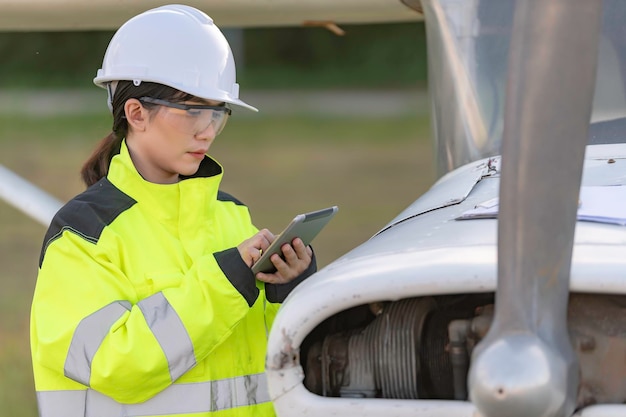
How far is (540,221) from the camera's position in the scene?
1769mm

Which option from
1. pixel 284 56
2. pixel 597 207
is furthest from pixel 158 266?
pixel 284 56

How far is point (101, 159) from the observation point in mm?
2752

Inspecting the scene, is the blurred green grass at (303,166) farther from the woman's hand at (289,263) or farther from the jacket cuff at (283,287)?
the woman's hand at (289,263)

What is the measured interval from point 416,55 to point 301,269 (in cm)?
369

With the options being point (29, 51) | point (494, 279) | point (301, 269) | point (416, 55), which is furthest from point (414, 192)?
point (494, 279)

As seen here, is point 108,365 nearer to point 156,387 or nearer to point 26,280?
point 156,387

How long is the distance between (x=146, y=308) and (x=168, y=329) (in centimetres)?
7

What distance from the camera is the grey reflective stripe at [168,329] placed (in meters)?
2.33

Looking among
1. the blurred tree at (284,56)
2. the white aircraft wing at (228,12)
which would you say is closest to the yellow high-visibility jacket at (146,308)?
the white aircraft wing at (228,12)

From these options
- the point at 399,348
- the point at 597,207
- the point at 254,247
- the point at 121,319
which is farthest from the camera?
the point at 254,247

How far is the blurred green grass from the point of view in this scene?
21.6 feet

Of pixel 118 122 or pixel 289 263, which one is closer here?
pixel 289 263

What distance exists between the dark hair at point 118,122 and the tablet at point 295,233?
41 centimetres

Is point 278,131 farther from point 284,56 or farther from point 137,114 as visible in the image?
point 137,114
